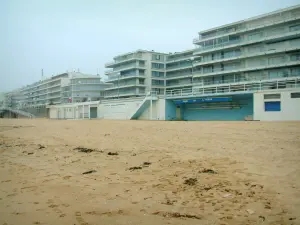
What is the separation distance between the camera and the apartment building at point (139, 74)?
73.3 meters

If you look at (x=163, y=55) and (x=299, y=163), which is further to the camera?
(x=163, y=55)

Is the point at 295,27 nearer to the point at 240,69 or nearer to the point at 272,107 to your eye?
the point at 240,69

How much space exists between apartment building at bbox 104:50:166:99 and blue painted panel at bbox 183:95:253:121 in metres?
25.6

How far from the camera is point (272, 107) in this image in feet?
110

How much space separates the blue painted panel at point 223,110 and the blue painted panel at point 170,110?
2.60 meters

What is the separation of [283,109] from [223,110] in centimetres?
1246

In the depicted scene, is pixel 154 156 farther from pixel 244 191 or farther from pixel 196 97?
pixel 196 97

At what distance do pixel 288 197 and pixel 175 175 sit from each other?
2.82 m

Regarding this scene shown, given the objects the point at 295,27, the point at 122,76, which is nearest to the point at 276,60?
the point at 295,27

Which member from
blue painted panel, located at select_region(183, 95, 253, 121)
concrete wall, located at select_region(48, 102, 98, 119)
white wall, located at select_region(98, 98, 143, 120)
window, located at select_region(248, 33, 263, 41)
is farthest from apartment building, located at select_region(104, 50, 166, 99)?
window, located at select_region(248, 33, 263, 41)

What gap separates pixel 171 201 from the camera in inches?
202

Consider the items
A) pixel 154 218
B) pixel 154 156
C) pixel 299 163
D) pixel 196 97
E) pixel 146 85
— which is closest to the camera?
pixel 154 218

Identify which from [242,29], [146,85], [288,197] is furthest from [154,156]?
[146,85]

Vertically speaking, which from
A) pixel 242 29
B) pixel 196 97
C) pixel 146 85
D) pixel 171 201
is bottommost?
pixel 171 201
